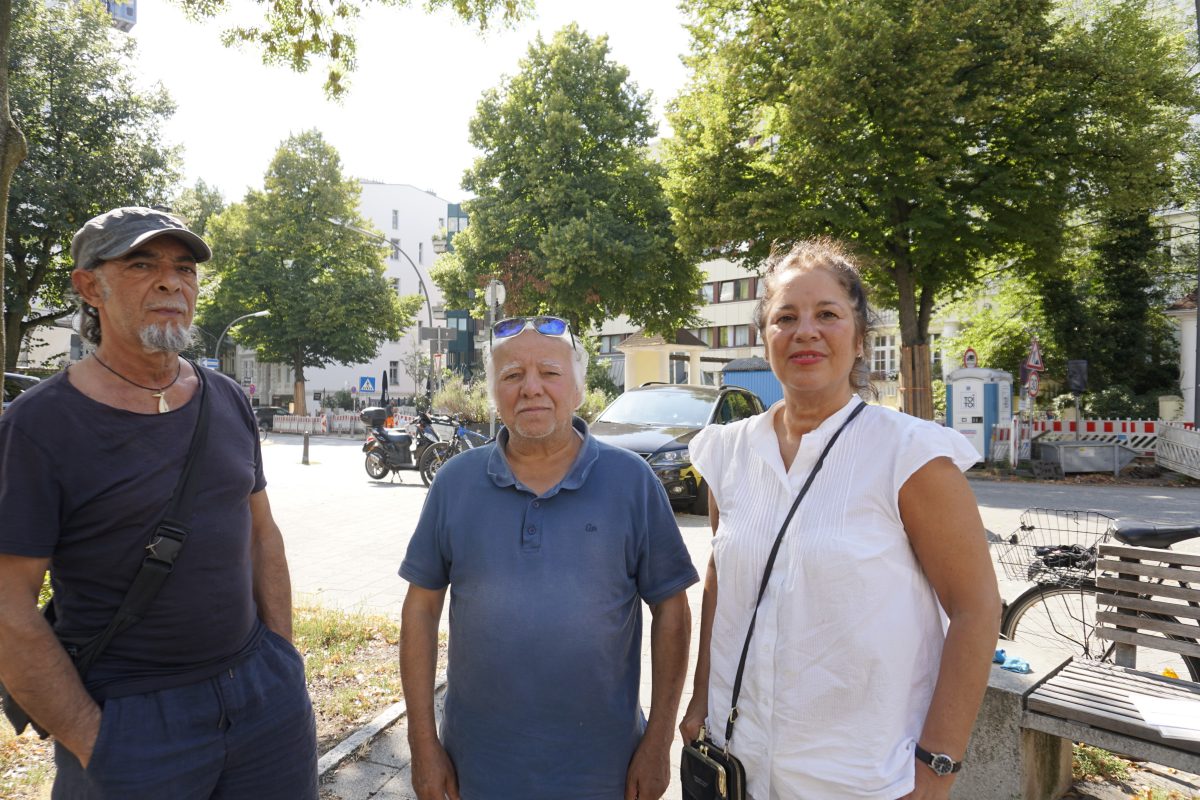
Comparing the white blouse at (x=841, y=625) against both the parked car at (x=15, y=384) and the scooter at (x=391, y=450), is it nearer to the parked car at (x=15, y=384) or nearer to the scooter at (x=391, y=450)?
the scooter at (x=391, y=450)

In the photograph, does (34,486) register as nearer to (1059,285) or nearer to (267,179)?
(1059,285)

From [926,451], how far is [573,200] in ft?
88.5

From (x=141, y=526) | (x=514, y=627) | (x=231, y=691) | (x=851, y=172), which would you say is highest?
(x=851, y=172)

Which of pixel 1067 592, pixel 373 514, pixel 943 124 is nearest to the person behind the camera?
pixel 1067 592

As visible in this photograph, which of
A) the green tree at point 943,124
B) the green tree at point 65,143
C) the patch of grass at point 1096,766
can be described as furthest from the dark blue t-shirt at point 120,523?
the green tree at point 65,143

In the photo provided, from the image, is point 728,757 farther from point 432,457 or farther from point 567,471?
point 432,457

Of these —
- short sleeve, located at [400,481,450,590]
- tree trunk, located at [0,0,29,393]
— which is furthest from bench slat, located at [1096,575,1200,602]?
tree trunk, located at [0,0,29,393]

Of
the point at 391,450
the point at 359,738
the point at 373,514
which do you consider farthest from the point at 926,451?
the point at 391,450

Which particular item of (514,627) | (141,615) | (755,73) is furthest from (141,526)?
(755,73)

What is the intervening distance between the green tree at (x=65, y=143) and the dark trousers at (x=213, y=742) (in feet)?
80.1

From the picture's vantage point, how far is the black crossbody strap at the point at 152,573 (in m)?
2.09

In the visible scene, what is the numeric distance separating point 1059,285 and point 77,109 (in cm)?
2993

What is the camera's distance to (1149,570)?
12.5ft

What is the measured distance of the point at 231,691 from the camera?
2281mm
